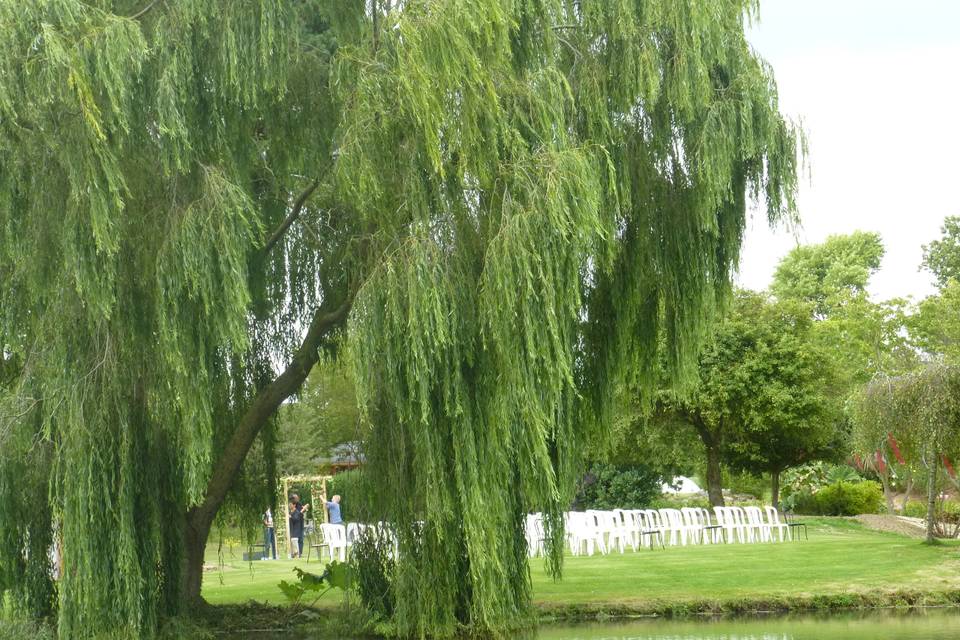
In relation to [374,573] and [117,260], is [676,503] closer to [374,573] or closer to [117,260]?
[374,573]

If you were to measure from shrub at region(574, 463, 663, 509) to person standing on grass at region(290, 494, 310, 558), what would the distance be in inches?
469

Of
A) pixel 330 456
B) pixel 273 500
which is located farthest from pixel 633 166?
pixel 330 456

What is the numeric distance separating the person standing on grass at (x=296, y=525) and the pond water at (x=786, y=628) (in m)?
11.7

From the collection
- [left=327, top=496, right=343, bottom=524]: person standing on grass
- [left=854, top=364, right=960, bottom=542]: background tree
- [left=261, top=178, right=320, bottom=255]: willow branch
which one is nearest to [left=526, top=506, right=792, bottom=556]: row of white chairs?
[left=854, top=364, right=960, bottom=542]: background tree

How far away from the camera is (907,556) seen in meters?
17.7

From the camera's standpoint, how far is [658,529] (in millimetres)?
22250

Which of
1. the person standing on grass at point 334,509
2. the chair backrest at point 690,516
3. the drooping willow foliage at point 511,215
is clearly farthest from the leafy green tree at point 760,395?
the drooping willow foliage at point 511,215

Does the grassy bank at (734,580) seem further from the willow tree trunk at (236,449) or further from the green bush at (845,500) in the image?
the green bush at (845,500)

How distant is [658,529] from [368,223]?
503 inches

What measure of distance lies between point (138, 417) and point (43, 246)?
193cm

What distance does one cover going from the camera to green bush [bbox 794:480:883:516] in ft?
106

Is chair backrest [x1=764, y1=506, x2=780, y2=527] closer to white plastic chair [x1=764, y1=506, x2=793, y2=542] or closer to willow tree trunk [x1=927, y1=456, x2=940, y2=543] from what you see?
white plastic chair [x1=764, y1=506, x2=793, y2=542]

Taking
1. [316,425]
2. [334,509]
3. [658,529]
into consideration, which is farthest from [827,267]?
[334,509]

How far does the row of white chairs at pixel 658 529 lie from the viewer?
21797mm
